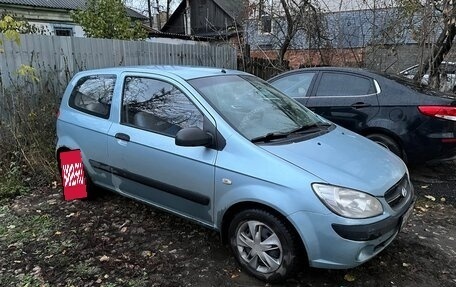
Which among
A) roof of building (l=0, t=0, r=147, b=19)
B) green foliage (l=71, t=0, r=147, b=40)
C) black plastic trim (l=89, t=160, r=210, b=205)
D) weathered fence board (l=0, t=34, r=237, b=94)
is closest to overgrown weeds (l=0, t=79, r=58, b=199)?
weathered fence board (l=0, t=34, r=237, b=94)

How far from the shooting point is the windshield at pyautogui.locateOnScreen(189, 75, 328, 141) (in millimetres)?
3295

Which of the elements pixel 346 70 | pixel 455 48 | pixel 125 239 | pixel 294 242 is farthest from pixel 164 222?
pixel 455 48

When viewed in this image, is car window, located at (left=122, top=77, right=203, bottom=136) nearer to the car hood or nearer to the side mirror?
the side mirror

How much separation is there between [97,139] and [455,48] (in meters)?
7.70

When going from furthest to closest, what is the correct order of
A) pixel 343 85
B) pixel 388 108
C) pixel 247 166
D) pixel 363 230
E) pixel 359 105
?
1. pixel 343 85
2. pixel 359 105
3. pixel 388 108
4. pixel 247 166
5. pixel 363 230

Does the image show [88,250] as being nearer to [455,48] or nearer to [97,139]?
[97,139]

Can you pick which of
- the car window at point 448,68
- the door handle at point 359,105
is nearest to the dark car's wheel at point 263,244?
the door handle at point 359,105

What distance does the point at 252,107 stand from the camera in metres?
3.59

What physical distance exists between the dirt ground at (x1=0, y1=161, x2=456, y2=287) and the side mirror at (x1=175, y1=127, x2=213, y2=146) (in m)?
1.08

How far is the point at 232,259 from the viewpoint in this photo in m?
3.38

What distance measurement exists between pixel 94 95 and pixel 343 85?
136 inches

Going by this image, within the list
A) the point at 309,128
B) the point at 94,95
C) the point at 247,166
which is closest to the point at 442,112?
the point at 309,128

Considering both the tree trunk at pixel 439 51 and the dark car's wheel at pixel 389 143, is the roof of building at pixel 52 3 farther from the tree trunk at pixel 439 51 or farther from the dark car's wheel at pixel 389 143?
the dark car's wheel at pixel 389 143

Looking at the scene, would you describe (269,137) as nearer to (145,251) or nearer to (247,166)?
(247,166)
